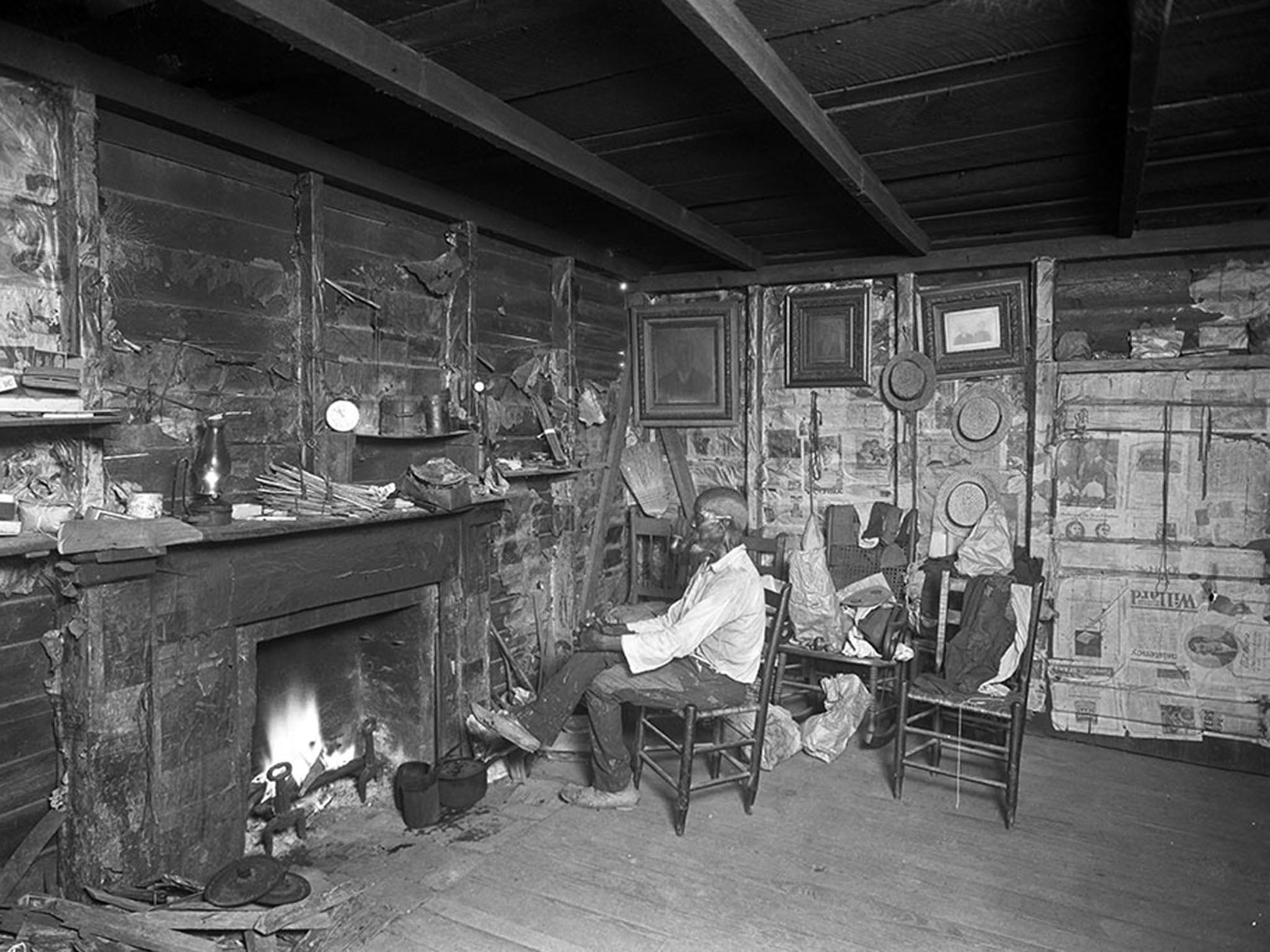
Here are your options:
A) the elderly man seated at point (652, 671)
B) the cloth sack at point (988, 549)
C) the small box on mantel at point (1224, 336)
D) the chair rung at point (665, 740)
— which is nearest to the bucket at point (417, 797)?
the elderly man seated at point (652, 671)

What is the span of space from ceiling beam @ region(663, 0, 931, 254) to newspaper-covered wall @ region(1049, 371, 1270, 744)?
1.91 m

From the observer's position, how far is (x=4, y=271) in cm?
235

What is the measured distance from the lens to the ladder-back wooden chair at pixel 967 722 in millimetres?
3803

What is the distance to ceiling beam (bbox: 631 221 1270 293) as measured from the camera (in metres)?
4.30

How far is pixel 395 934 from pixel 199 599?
1.30 m

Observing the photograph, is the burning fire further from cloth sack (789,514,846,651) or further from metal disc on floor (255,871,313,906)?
A: cloth sack (789,514,846,651)

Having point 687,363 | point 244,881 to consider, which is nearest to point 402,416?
point 244,881

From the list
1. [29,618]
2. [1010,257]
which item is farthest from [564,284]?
[29,618]

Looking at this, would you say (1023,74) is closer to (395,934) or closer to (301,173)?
(301,173)

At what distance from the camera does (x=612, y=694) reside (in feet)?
12.5

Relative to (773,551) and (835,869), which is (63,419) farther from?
(773,551)

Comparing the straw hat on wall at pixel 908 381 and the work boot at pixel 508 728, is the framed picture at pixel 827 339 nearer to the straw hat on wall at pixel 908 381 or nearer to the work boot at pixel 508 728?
the straw hat on wall at pixel 908 381

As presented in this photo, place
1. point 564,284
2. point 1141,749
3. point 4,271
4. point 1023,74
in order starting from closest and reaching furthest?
point 4,271, point 1023,74, point 1141,749, point 564,284

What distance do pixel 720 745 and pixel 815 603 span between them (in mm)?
1204
